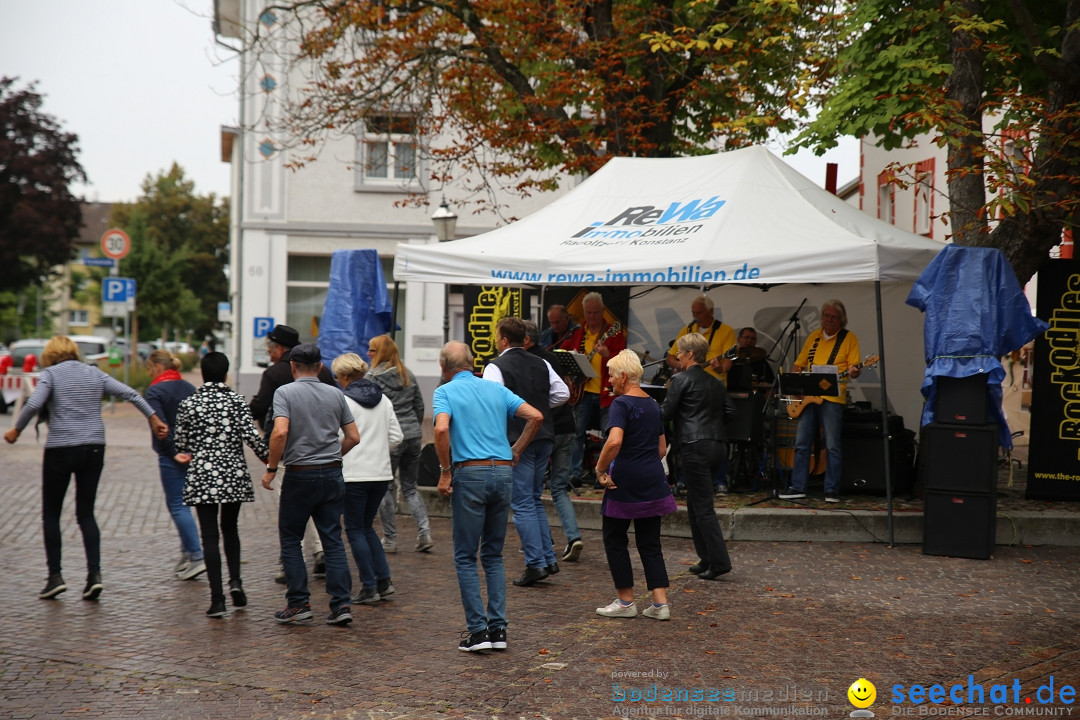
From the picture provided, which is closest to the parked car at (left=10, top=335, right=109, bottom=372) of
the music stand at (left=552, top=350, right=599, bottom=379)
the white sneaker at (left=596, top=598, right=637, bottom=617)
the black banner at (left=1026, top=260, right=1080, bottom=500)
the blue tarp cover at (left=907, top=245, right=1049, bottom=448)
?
→ the music stand at (left=552, top=350, right=599, bottom=379)

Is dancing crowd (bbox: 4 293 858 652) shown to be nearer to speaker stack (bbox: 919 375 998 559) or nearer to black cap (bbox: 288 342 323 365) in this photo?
black cap (bbox: 288 342 323 365)

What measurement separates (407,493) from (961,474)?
4.79 m

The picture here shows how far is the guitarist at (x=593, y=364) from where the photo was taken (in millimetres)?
11180

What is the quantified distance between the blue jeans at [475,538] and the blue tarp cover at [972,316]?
4854mm

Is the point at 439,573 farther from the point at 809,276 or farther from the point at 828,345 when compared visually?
the point at 828,345

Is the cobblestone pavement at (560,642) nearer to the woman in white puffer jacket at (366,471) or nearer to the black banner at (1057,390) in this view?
the woman in white puffer jacket at (366,471)

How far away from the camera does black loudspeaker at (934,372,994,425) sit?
9281mm

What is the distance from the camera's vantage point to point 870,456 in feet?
35.9

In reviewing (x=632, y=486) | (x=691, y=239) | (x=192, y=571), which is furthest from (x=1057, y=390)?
(x=192, y=571)

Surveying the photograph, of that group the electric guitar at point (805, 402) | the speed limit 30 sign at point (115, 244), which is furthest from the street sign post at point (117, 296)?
the electric guitar at point (805, 402)

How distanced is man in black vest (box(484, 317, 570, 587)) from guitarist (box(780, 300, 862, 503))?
3.46m

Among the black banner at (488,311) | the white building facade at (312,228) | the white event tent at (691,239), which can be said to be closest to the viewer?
the white event tent at (691,239)

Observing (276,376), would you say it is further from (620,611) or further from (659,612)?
(659,612)

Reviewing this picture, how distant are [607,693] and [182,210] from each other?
65.9 meters
